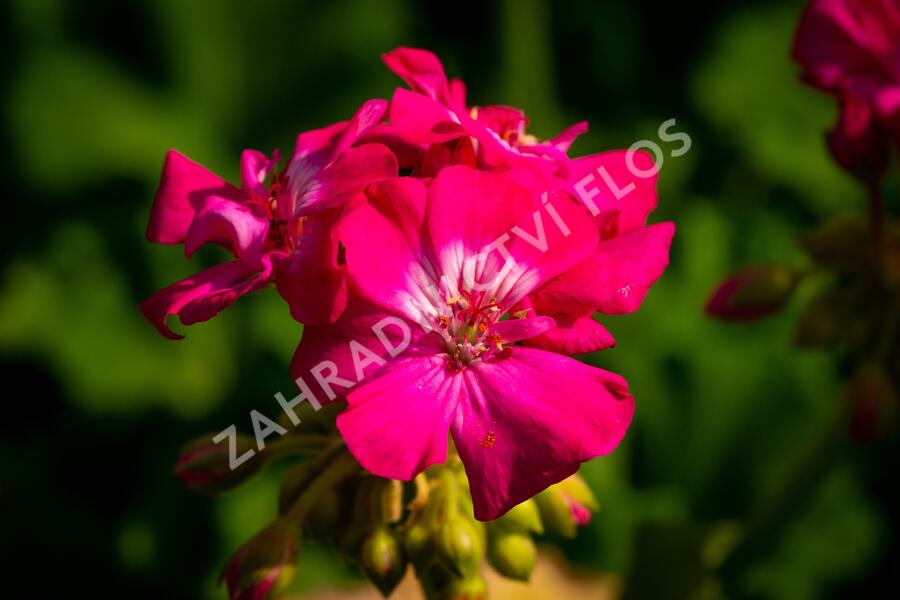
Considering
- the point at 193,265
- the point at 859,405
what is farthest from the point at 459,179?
the point at 193,265

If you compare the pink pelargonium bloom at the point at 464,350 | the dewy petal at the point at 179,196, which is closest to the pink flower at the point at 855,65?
the pink pelargonium bloom at the point at 464,350

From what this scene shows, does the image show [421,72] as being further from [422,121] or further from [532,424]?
[532,424]

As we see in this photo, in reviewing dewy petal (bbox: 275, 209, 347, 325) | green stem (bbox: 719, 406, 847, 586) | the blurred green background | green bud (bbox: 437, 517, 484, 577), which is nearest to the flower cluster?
dewy petal (bbox: 275, 209, 347, 325)

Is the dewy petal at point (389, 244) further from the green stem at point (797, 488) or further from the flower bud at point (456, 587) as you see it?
the green stem at point (797, 488)

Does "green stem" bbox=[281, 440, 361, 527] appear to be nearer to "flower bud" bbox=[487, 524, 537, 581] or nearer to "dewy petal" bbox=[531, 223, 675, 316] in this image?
"flower bud" bbox=[487, 524, 537, 581]

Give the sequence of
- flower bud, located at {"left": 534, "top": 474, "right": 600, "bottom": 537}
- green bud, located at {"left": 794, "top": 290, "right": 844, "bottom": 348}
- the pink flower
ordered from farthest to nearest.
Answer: green bud, located at {"left": 794, "top": 290, "right": 844, "bottom": 348} < the pink flower < flower bud, located at {"left": 534, "top": 474, "right": 600, "bottom": 537}

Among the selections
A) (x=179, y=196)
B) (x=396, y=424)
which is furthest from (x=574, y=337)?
(x=179, y=196)

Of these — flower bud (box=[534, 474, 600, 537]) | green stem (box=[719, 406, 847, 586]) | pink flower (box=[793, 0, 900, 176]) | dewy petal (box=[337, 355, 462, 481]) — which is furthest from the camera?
green stem (box=[719, 406, 847, 586])
